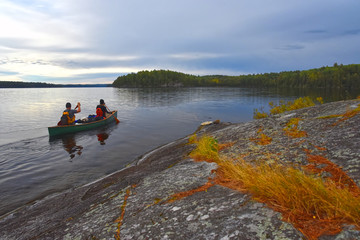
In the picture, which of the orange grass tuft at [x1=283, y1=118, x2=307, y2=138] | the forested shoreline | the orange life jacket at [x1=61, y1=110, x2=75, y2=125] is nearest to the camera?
the orange grass tuft at [x1=283, y1=118, x2=307, y2=138]

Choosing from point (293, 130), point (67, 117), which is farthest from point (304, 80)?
point (293, 130)

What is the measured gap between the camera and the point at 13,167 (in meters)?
12.4

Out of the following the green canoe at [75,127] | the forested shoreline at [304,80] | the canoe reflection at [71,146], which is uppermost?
the forested shoreline at [304,80]

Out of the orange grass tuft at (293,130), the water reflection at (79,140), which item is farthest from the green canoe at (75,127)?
the orange grass tuft at (293,130)

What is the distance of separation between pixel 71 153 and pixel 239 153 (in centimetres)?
1303

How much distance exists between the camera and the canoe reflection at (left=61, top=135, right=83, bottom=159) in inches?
600

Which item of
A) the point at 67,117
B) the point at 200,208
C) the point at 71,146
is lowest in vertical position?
the point at 71,146

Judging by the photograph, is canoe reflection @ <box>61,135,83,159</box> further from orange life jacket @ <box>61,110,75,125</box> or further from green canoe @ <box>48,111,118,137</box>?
orange life jacket @ <box>61,110,75,125</box>

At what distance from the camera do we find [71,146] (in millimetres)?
16797

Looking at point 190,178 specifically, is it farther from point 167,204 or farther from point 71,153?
point 71,153

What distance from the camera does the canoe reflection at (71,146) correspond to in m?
15.2

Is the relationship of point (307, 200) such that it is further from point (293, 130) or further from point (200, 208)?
point (293, 130)

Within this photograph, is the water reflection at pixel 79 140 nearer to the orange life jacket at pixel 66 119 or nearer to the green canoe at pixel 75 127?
the green canoe at pixel 75 127

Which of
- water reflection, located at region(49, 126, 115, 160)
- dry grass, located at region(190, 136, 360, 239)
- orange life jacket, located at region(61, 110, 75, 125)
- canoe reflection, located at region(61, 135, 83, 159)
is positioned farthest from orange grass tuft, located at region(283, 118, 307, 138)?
orange life jacket, located at region(61, 110, 75, 125)
